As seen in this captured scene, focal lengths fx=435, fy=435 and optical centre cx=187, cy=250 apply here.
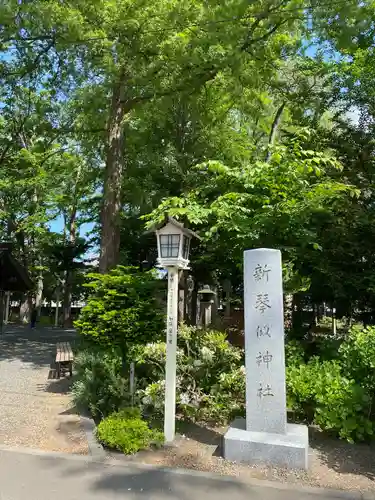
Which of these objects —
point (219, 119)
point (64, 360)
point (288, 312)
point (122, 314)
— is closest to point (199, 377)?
point (122, 314)

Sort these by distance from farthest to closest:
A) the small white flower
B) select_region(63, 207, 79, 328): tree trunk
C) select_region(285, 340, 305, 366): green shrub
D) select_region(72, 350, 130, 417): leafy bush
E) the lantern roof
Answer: select_region(63, 207, 79, 328): tree trunk
select_region(285, 340, 305, 366): green shrub
the small white flower
select_region(72, 350, 130, 417): leafy bush
the lantern roof

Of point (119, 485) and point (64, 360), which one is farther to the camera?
point (64, 360)

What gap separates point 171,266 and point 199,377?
6.54 feet

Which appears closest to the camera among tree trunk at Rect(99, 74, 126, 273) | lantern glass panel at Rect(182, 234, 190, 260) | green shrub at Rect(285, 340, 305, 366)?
lantern glass panel at Rect(182, 234, 190, 260)

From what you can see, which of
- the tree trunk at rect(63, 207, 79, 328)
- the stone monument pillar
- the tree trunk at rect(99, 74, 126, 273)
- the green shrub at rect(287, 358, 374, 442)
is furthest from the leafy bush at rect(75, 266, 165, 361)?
the tree trunk at rect(63, 207, 79, 328)

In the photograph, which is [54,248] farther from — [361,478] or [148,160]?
[361,478]

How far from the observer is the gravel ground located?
467cm

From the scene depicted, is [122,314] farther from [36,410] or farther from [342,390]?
[342,390]

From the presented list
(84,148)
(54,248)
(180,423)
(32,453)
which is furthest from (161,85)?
(54,248)

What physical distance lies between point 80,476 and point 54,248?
25084mm

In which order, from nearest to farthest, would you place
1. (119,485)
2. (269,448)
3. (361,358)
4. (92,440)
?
(119,485)
(269,448)
(92,440)
(361,358)

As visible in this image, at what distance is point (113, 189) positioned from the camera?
11.8 meters

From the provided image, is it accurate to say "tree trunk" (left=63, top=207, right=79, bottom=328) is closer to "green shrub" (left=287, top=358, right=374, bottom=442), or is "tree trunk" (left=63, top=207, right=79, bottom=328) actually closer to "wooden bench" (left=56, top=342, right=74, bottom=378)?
"wooden bench" (left=56, top=342, right=74, bottom=378)

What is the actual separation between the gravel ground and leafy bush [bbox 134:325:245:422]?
0.48 meters
